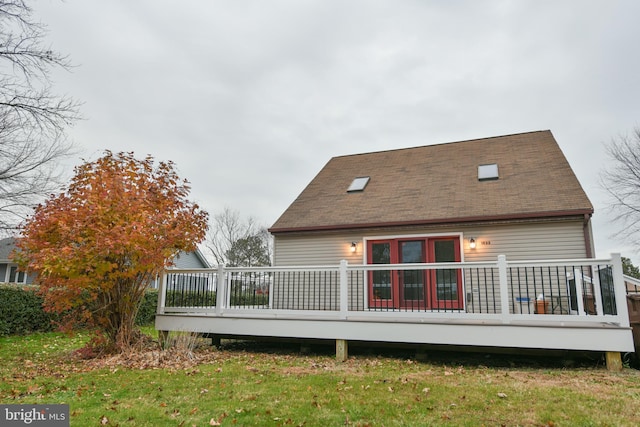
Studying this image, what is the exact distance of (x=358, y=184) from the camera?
11539 mm

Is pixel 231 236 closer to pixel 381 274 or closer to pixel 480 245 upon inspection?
pixel 381 274

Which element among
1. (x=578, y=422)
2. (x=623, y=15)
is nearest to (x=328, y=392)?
(x=578, y=422)

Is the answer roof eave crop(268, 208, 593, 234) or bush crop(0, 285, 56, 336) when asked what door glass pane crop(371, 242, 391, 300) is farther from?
bush crop(0, 285, 56, 336)

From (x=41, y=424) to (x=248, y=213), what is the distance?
1095 inches

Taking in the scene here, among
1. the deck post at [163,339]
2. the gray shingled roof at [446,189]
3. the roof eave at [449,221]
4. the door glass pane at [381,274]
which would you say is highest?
the gray shingled roof at [446,189]

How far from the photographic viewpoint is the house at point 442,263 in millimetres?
5832

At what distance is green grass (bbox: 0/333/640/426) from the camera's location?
3.55m

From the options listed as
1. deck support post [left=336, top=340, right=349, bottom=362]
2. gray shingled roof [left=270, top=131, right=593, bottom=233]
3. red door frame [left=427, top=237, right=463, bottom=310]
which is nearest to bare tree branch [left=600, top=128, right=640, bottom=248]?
gray shingled roof [left=270, top=131, right=593, bottom=233]

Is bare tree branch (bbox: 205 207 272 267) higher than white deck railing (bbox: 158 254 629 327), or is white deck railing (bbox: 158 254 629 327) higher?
bare tree branch (bbox: 205 207 272 267)

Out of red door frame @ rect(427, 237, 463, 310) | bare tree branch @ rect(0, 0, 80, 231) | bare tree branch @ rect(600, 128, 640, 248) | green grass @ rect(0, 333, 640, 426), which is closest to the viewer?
green grass @ rect(0, 333, 640, 426)

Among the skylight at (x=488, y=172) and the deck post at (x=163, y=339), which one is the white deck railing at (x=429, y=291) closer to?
the deck post at (x=163, y=339)

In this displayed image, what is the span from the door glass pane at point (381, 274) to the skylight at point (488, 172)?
301cm

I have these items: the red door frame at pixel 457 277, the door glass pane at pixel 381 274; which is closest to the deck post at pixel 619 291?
the red door frame at pixel 457 277

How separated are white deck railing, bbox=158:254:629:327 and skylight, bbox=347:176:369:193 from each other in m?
2.74
